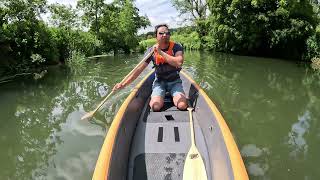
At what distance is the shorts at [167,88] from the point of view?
16.8 feet

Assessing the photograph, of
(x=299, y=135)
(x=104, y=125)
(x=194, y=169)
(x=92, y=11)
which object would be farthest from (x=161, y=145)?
(x=92, y=11)

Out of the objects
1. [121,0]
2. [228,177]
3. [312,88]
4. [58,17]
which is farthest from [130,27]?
[228,177]

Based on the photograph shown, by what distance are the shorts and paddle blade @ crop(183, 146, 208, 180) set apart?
6.00 feet

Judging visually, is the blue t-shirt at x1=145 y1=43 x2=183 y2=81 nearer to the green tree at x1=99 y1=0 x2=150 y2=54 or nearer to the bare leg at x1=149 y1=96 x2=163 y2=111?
the bare leg at x1=149 y1=96 x2=163 y2=111

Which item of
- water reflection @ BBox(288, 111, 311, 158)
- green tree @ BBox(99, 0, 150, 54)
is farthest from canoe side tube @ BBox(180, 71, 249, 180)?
green tree @ BBox(99, 0, 150, 54)

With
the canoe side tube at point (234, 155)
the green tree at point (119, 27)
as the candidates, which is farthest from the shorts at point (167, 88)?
the green tree at point (119, 27)

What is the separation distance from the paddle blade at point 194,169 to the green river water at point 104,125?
1.07m

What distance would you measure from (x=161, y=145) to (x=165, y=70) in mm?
1520

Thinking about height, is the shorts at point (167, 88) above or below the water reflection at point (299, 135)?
above

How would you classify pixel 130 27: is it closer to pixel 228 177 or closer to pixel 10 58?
pixel 10 58

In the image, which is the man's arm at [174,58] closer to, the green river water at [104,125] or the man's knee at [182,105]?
the man's knee at [182,105]

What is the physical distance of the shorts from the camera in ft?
16.8

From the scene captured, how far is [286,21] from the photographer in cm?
2038

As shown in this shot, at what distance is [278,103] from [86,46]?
63.2ft
